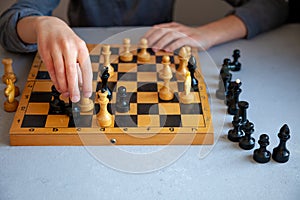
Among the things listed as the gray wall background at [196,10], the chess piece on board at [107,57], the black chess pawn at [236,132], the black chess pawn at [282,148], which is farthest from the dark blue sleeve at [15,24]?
the gray wall background at [196,10]

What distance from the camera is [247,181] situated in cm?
102

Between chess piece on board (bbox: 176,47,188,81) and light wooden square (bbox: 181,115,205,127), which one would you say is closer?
light wooden square (bbox: 181,115,205,127)

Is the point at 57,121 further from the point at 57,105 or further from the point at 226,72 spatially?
the point at 226,72

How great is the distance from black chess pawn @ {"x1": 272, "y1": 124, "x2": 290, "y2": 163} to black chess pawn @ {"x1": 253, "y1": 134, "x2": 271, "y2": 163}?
2 centimetres

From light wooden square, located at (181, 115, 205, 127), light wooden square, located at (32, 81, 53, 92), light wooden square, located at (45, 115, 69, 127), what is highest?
light wooden square, located at (181, 115, 205, 127)

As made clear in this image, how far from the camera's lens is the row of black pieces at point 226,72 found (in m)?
1.28

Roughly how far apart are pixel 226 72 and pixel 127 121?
35 cm

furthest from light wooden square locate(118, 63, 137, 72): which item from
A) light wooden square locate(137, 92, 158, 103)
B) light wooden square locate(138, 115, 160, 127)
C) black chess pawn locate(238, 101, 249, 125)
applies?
black chess pawn locate(238, 101, 249, 125)

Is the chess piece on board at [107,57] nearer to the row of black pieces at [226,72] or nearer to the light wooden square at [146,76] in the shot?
the light wooden square at [146,76]

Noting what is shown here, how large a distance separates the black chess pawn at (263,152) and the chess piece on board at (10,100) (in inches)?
23.4

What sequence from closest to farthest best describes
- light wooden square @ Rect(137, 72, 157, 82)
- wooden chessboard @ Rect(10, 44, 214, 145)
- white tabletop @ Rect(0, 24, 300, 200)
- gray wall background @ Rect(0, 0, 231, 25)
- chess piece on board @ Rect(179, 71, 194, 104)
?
white tabletop @ Rect(0, 24, 300, 200) → wooden chessboard @ Rect(10, 44, 214, 145) → chess piece on board @ Rect(179, 71, 194, 104) → light wooden square @ Rect(137, 72, 157, 82) → gray wall background @ Rect(0, 0, 231, 25)

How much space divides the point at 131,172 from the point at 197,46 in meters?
0.61

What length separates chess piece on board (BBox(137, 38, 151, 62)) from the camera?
1.41m

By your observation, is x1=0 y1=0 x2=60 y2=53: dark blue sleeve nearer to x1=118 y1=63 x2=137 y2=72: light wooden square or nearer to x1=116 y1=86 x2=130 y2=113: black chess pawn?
x1=118 y1=63 x2=137 y2=72: light wooden square
